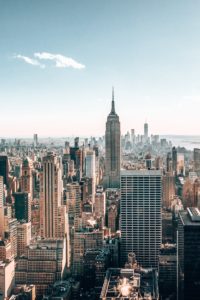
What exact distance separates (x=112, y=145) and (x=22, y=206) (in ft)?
30.9

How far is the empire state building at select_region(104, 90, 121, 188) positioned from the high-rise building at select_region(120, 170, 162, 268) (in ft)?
30.5

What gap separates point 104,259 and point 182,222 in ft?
6.65

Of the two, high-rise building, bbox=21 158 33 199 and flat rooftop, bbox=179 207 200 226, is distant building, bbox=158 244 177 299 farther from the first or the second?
high-rise building, bbox=21 158 33 199

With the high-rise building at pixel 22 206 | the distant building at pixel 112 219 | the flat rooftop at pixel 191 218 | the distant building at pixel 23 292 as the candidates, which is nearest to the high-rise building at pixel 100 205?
the distant building at pixel 112 219

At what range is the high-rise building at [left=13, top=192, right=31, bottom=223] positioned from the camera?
1446cm

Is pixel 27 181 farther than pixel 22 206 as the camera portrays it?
Yes

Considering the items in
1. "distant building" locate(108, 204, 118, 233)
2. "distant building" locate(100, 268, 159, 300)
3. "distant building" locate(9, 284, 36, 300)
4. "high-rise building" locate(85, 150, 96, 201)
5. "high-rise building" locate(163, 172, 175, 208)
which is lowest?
"distant building" locate(9, 284, 36, 300)

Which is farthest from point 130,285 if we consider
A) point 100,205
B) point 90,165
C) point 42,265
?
point 90,165

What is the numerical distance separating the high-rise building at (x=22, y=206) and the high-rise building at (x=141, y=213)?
376 centimetres

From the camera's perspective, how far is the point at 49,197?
13.9 metres

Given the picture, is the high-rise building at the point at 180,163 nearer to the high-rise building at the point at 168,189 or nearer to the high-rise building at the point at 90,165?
the high-rise building at the point at 168,189

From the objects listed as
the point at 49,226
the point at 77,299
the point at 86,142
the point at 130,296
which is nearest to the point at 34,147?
the point at 86,142

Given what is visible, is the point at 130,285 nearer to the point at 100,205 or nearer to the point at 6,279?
the point at 6,279

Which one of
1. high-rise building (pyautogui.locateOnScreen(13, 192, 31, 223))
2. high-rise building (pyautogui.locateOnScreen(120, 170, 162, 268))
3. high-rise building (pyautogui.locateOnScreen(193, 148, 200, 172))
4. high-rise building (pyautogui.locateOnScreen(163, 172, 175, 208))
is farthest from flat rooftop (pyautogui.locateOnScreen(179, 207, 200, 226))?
high-rise building (pyautogui.locateOnScreen(193, 148, 200, 172))
